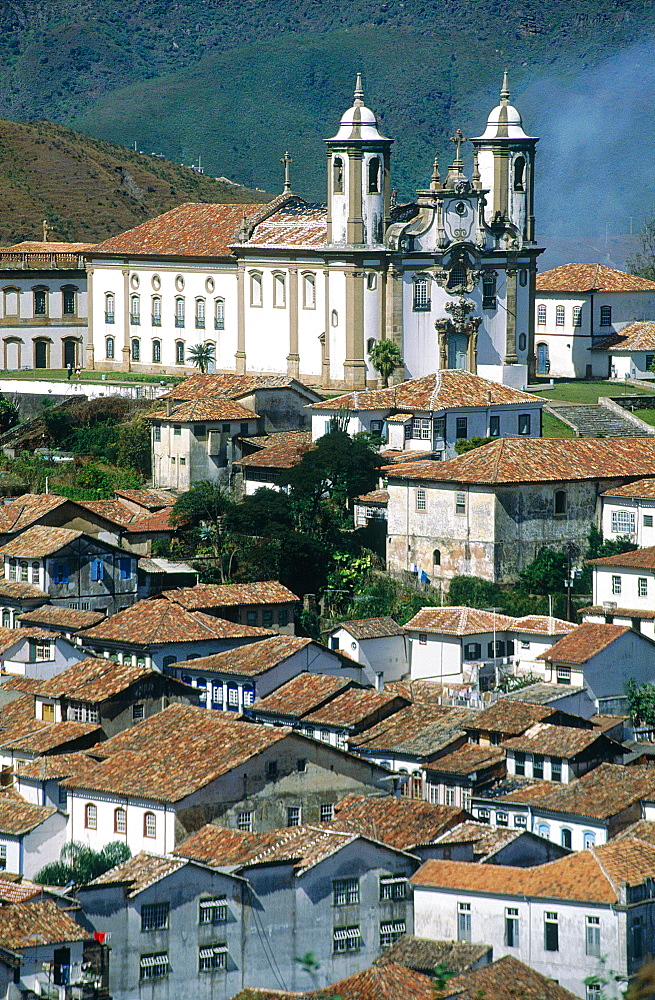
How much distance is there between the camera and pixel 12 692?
59.4m

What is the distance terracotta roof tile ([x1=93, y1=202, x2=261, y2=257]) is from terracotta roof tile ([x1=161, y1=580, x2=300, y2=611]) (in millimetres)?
21967

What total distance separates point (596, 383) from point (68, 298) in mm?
21095

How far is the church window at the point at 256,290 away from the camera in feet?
268

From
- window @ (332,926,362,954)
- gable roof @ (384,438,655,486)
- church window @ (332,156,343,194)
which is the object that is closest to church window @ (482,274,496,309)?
church window @ (332,156,343,194)

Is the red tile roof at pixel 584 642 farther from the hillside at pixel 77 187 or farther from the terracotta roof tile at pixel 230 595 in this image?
the hillside at pixel 77 187

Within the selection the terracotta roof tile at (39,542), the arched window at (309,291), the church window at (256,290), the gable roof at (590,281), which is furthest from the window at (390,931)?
the gable roof at (590,281)

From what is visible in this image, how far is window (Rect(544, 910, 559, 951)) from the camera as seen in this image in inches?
1777

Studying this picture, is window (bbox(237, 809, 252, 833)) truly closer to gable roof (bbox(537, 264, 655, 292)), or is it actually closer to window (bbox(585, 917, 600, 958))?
window (bbox(585, 917, 600, 958))

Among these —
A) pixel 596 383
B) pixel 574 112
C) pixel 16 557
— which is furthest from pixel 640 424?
pixel 574 112

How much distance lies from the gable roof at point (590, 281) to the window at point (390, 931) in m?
44.9

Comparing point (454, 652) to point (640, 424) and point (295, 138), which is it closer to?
point (640, 424)

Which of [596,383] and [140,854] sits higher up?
[596,383]

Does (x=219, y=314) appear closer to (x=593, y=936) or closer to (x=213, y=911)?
(x=213, y=911)

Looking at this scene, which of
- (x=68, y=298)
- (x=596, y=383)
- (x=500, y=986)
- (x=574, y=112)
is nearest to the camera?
(x=500, y=986)
